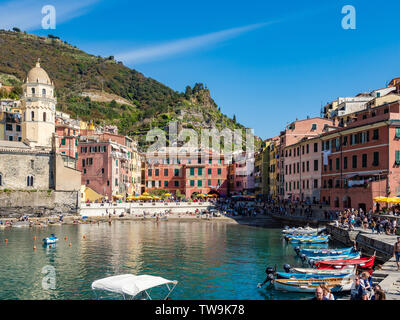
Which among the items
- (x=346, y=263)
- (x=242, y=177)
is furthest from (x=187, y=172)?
(x=346, y=263)

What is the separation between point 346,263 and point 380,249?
5999 millimetres

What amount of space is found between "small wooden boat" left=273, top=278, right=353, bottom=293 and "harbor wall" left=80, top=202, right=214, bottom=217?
53.6 m

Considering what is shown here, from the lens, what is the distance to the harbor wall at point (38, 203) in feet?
230

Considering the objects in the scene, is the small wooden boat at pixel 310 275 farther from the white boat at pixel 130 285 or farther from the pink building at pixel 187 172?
the pink building at pixel 187 172

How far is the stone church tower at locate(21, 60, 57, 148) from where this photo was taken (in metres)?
80.7

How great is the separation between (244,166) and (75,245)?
62509 mm

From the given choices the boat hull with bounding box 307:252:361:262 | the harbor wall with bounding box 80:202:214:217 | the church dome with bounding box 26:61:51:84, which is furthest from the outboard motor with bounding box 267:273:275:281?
the church dome with bounding box 26:61:51:84

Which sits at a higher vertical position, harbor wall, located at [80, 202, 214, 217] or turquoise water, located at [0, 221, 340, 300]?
harbor wall, located at [80, 202, 214, 217]

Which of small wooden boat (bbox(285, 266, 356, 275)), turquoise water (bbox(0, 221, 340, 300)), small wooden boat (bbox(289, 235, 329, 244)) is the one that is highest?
small wooden boat (bbox(285, 266, 356, 275))

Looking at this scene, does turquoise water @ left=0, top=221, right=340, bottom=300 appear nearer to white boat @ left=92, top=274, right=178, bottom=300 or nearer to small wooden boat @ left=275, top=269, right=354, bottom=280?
small wooden boat @ left=275, top=269, right=354, bottom=280

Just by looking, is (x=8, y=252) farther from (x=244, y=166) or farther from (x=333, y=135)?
(x=244, y=166)

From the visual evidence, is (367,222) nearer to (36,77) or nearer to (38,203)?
(38,203)
